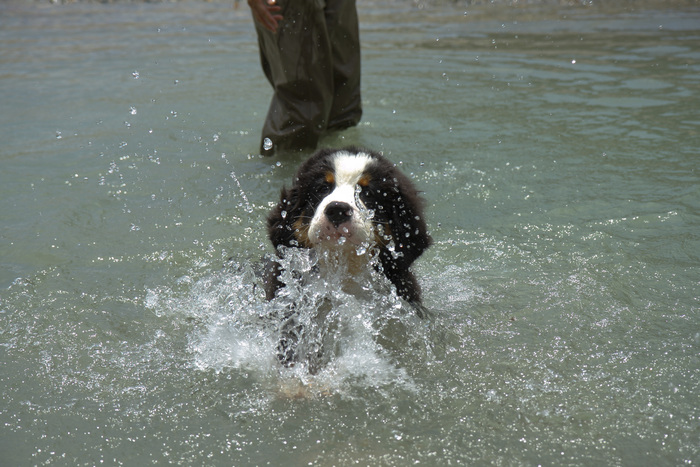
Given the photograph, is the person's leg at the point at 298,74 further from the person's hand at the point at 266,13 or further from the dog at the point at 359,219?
the dog at the point at 359,219

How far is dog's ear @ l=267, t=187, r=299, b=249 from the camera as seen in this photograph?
12.4 feet

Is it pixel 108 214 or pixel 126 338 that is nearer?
pixel 126 338

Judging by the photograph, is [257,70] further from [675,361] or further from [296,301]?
[675,361]

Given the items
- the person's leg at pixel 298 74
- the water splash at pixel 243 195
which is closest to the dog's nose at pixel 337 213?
the water splash at pixel 243 195

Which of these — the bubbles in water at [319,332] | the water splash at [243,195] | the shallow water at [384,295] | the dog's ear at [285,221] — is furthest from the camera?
the water splash at [243,195]

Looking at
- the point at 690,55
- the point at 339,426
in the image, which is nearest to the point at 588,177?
the point at 339,426

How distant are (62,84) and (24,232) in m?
5.18

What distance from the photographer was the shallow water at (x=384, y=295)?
2.96 metres

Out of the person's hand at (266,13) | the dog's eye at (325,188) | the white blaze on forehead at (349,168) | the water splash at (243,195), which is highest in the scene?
the person's hand at (266,13)

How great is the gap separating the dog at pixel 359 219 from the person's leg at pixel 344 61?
3123 mm

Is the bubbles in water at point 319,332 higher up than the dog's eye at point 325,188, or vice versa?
the dog's eye at point 325,188

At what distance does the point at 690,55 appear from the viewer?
10055mm

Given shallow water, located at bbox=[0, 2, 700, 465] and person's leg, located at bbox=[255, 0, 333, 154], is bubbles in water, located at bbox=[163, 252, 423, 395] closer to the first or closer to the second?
shallow water, located at bbox=[0, 2, 700, 465]

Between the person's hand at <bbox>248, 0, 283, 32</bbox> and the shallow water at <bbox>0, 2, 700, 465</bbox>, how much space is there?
125 centimetres
